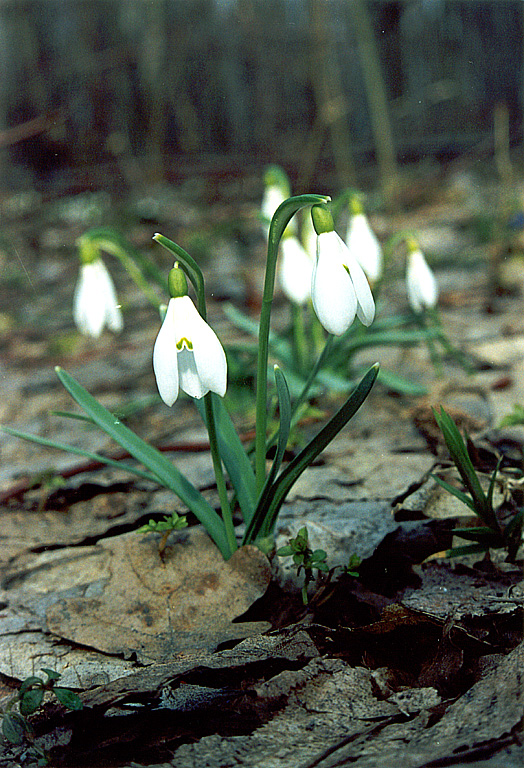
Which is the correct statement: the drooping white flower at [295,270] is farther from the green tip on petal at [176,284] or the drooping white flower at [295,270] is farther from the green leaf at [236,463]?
the green tip on petal at [176,284]

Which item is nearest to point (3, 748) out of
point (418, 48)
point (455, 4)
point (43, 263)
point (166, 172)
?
point (43, 263)

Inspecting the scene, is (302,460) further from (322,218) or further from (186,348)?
(322,218)

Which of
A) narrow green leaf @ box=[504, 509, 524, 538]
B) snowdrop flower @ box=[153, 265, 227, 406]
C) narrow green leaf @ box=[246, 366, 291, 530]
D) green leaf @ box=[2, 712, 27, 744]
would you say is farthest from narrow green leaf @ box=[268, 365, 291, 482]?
green leaf @ box=[2, 712, 27, 744]

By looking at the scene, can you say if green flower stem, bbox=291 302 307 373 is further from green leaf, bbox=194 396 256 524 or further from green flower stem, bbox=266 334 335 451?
green leaf, bbox=194 396 256 524

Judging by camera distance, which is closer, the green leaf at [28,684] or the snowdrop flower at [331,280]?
the green leaf at [28,684]

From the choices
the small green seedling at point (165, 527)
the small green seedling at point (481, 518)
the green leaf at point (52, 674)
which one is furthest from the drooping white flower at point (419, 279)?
the green leaf at point (52, 674)

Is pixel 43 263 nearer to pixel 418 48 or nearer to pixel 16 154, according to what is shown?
pixel 16 154

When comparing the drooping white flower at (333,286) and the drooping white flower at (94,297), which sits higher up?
the drooping white flower at (94,297)
